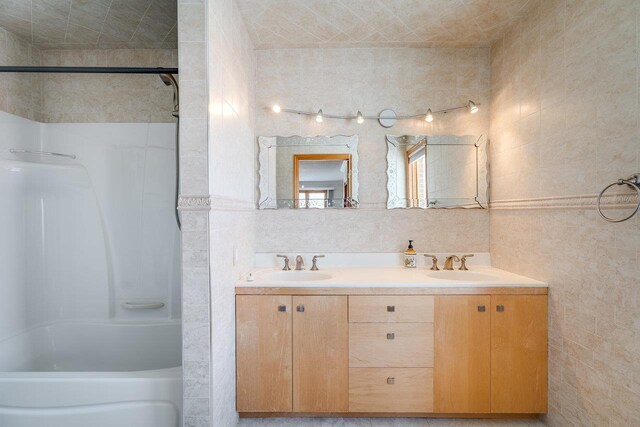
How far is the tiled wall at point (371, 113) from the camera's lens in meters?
2.36

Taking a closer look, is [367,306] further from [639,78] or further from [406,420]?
[639,78]

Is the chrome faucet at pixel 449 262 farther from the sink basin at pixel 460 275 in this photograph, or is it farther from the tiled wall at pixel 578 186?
the tiled wall at pixel 578 186

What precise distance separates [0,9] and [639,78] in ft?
10.9

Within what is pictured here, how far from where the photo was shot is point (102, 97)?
2.25m

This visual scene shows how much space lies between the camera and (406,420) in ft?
Answer: 6.15

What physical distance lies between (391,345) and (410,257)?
0.71 meters

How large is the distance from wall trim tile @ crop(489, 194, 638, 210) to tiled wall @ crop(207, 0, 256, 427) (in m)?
1.79

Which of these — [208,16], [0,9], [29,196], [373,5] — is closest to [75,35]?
[0,9]

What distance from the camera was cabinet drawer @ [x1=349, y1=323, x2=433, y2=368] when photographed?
1819 millimetres

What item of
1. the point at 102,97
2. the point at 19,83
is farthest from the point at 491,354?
the point at 19,83

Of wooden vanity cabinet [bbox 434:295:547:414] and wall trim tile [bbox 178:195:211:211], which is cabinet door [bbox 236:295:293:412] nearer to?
wall trim tile [bbox 178:195:211:211]

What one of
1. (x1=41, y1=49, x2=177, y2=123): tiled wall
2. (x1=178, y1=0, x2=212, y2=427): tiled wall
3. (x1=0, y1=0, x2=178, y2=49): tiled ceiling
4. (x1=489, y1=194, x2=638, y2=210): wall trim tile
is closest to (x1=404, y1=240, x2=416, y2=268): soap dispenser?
(x1=489, y1=194, x2=638, y2=210): wall trim tile

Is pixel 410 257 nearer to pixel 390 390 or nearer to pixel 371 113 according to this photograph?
pixel 390 390

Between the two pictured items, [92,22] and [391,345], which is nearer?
[391,345]
